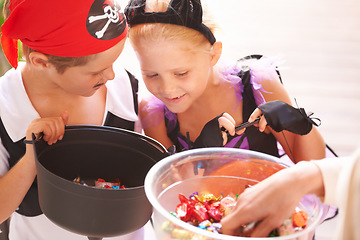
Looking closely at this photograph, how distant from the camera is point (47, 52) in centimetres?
102

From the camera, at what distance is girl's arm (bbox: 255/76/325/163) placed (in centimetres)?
122

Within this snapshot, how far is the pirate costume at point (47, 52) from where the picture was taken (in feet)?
3.20

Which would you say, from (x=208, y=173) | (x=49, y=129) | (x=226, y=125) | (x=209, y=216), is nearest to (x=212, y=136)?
(x=226, y=125)

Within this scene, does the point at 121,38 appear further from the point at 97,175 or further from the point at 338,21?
the point at 338,21

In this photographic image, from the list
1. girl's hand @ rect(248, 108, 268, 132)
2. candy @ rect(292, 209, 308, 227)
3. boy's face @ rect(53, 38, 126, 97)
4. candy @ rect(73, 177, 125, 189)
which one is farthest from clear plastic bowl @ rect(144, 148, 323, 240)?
boy's face @ rect(53, 38, 126, 97)

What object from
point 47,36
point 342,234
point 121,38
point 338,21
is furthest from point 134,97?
point 338,21

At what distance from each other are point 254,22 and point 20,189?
12.2 ft

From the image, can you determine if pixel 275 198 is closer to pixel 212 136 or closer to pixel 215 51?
pixel 212 136

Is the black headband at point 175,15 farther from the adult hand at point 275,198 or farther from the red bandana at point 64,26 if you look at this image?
the adult hand at point 275,198

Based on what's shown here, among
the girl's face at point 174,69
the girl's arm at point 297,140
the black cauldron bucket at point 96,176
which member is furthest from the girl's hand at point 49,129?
the girl's arm at point 297,140

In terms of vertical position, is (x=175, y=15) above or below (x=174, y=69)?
above

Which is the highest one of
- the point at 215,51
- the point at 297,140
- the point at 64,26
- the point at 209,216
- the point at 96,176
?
the point at 64,26

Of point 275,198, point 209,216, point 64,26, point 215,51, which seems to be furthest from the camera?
point 215,51

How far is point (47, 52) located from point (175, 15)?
345 millimetres
